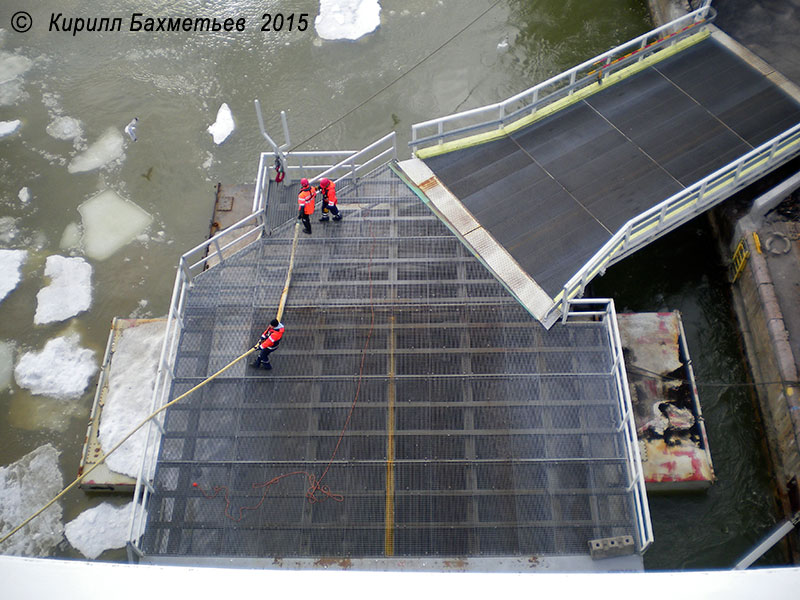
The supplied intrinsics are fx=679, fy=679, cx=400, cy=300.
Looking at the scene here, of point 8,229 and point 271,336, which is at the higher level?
point 8,229

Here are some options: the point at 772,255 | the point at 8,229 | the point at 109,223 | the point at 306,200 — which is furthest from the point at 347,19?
the point at 772,255

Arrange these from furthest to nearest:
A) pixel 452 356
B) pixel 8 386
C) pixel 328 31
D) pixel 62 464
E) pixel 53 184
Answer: pixel 328 31
pixel 53 184
pixel 8 386
pixel 62 464
pixel 452 356

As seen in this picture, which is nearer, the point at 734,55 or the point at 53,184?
the point at 734,55

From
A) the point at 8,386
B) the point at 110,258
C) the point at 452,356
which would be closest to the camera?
the point at 452,356

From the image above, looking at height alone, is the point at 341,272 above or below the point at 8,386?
above

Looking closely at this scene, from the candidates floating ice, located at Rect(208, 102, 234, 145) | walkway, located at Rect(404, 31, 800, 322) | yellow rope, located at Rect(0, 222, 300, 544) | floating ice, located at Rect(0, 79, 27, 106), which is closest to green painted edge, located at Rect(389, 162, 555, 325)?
walkway, located at Rect(404, 31, 800, 322)

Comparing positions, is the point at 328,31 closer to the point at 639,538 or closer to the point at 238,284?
the point at 238,284

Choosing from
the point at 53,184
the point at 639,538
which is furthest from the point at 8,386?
the point at 639,538

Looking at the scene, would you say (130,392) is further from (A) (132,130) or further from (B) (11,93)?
(B) (11,93)
